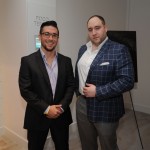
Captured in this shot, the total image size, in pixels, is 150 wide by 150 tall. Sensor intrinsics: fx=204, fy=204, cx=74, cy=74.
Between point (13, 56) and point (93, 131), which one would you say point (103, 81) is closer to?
point (93, 131)

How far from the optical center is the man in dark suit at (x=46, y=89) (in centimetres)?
178

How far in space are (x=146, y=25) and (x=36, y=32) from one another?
239 centimetres

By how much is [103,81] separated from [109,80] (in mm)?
52

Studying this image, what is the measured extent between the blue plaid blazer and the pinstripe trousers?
72 millimetres

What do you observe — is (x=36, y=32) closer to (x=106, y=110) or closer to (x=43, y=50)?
(x=43, y=50)

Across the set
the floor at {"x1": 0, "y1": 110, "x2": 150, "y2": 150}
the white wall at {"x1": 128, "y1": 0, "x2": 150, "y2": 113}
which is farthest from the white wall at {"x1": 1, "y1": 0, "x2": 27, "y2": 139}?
the white wall at {"x1": 128, "y1": 0, "x2": 150, "y2": 113}

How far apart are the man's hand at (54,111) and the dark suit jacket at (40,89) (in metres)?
0.05

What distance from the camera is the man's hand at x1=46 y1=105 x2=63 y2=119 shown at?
1784 mm

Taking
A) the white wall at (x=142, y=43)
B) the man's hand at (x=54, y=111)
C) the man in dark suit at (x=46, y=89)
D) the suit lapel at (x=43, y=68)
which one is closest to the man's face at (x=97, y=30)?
the man in dark suit at (x=46, y=89)

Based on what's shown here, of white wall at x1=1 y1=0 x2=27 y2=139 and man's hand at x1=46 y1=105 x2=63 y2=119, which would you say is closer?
man's hand at x1=46 y1=105 x2=63 y2=119

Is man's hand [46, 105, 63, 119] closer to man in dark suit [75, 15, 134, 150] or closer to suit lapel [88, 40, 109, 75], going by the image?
man in dark suit [75, 15, 134, 150]

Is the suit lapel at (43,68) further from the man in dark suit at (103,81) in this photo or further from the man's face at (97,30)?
the man's face at (97,30)

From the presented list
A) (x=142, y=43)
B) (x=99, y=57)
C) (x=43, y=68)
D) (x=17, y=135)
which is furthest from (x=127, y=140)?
(x=142, y=43)

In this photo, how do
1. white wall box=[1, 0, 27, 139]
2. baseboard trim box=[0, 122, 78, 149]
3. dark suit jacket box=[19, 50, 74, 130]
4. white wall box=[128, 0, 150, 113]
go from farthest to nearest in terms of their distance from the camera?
1. white wall box=[128, 0, 150, 113]
2. baseboard trim box=[0, 122, 78, 149]
3. white wall box=[1, 0, 27, 139]
4. dark suit jacket box=[19, 50, 74, 130]
